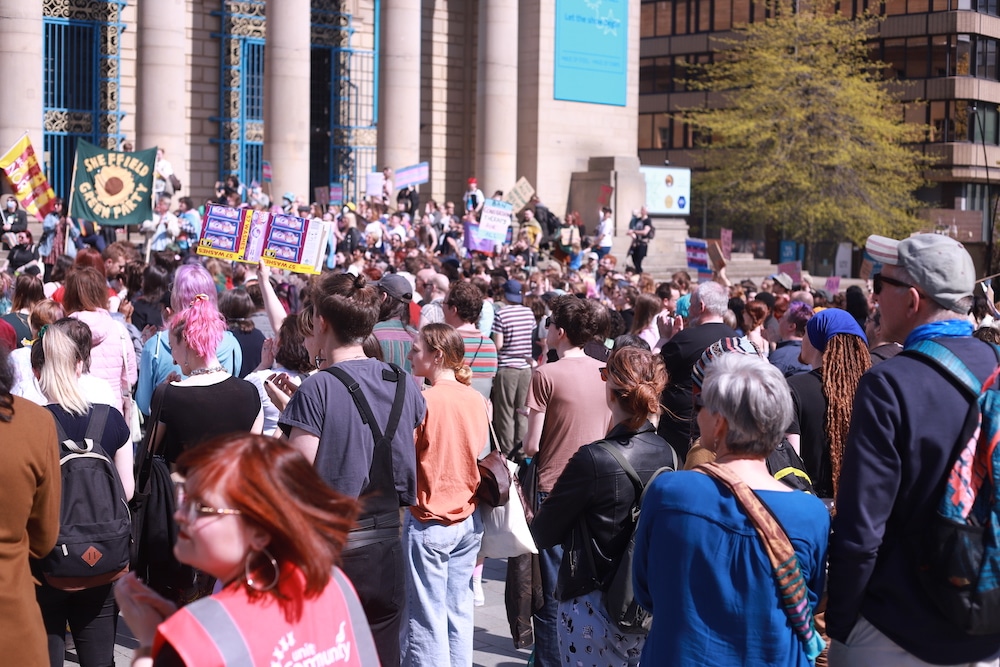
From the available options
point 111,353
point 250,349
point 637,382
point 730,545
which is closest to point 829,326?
point 637,382

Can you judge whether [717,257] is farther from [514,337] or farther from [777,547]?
[777,547]

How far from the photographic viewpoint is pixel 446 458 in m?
6.29

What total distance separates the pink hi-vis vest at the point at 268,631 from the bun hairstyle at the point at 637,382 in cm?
245

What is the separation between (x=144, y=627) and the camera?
2.87 meters

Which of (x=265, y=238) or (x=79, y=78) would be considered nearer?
(x=265, y=238)

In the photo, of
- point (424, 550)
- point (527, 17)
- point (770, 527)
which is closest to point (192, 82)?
point (527, 17)

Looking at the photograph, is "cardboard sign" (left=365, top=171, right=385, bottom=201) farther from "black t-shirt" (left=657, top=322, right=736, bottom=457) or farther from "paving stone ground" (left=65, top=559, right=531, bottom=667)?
"black t-shirt" (left=657, top=322, right=736, bottom=457)

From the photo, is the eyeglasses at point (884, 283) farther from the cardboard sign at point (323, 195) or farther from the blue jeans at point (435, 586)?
the cardboard sign at point (323, 195)

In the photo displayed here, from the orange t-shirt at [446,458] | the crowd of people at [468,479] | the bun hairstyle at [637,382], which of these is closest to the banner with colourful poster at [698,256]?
the crowd of people at [468,479]

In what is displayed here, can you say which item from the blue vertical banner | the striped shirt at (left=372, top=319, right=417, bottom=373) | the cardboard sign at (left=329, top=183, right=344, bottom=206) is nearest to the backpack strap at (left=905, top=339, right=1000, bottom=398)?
the striped shirt at (left=372, top=319, right=417, bottom=373)

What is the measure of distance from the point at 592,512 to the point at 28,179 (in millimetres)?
15017

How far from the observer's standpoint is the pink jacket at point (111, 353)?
796cm

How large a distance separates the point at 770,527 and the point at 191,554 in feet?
5.99

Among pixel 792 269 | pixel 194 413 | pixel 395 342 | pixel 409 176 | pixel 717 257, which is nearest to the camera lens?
pixel 194 413
